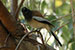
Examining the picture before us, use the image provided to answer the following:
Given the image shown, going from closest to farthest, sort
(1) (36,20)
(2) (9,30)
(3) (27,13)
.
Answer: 1. (2) (9,30)
2. (1) (36,20)
3. (3) (27,13)

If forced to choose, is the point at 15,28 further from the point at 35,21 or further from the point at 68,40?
the point at 68,40

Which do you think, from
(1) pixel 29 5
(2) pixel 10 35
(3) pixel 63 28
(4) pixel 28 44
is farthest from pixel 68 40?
(2) pixel 10 35

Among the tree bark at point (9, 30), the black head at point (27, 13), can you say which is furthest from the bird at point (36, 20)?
the tree bark at point (9, 30)

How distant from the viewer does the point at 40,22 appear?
2.00 m

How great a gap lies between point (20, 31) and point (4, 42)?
0.17 metres

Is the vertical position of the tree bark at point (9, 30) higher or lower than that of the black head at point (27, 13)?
higher

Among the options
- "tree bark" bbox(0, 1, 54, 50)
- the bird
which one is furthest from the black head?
"tree bark" bbox(0, 1, 54, 50)

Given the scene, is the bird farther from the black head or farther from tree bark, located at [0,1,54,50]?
tree bark, located at [0,1,54,50]

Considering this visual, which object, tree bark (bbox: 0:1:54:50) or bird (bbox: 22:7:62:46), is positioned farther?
bird (bbox: 22:7:62:46)

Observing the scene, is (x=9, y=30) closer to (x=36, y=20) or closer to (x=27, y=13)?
(x=36, y=20)

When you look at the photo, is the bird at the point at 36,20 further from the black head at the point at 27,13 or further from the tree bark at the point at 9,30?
the tree bark at the point at 9,30

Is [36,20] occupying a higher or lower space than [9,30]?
lower

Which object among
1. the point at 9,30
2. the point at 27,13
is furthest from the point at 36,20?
the point at 9,30

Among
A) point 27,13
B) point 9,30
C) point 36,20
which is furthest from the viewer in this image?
point 27,13
